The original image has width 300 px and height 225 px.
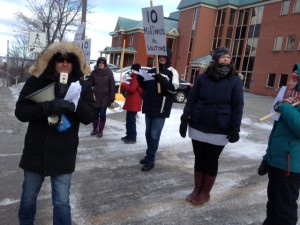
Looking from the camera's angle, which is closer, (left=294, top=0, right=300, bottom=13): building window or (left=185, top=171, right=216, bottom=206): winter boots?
(left=185, top=171, right=216, bottom=206): winter boots

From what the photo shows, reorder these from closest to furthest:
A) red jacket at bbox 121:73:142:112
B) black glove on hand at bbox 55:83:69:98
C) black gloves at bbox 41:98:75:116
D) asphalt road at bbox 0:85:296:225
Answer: black gloves at bbox 41:98:75:116 → black glove on hand at bbox 55:83:69:98 → asphalt road at bbox 0:85:296:225 → red jacket at bbox 121:73:142:112

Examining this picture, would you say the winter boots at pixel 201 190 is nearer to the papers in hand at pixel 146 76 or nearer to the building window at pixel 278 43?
the papers in hand at pixel 146 76

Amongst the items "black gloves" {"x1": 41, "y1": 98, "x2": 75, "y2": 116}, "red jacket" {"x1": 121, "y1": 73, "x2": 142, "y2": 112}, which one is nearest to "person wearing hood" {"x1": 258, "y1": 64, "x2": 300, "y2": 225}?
"black gloves" {"x1": 41, "y1": 98, "x2": 75, "y2": 116}

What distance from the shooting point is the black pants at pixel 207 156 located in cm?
400

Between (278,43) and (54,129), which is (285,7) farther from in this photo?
(54,129)

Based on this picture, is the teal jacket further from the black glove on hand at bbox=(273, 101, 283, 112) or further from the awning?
the awning

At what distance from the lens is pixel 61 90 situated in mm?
2660

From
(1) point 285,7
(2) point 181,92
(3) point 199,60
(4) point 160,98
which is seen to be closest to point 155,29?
(4) point 160,98

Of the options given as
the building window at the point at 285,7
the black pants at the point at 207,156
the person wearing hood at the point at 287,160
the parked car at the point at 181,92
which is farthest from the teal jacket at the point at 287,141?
the building window at the point at 285,7

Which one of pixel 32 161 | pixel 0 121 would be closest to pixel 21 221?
pixel 32 161

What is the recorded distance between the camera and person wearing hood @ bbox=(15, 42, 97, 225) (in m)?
2.70

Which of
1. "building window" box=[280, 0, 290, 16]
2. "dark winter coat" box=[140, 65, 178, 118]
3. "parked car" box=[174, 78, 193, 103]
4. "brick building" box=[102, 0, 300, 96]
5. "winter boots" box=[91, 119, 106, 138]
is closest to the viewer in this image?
"dark winter coat" box=[140, 65, 178, 118]

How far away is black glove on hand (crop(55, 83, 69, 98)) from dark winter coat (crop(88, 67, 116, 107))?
13.7 feet

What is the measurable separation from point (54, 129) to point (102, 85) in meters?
4.24
